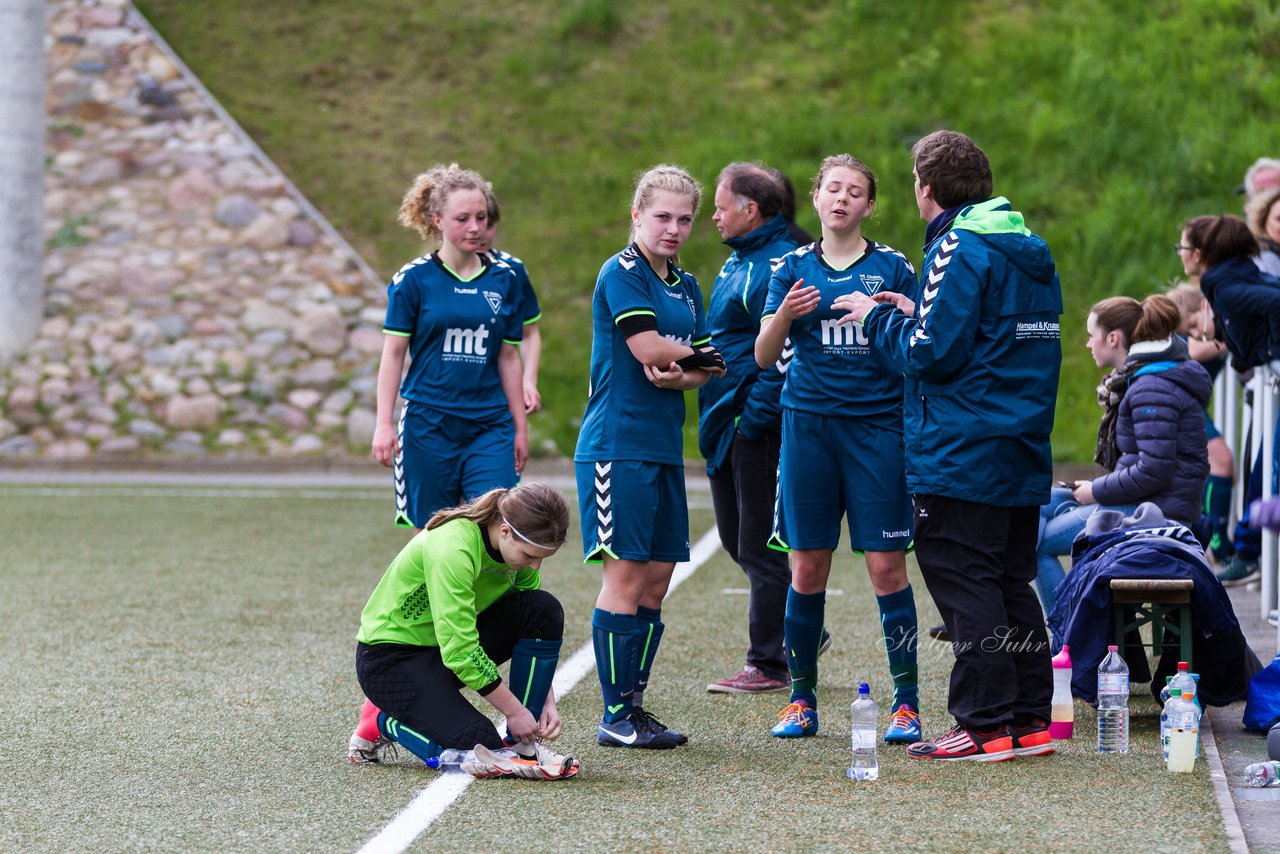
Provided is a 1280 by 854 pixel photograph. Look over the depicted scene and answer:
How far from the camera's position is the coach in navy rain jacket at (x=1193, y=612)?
230 inches

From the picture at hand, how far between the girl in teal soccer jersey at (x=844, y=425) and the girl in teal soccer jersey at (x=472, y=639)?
978mm

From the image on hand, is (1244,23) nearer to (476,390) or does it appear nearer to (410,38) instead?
(410,38)

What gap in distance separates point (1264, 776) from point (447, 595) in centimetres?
252

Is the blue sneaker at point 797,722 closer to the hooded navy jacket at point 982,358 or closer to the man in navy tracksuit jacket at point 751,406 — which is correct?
the man in navy tracksuit jacket at point 751,406

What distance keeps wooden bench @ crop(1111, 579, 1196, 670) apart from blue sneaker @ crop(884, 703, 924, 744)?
0.81 metres

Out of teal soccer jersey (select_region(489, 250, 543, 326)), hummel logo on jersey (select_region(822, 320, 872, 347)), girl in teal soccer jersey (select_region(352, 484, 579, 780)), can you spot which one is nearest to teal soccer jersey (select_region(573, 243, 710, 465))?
hummel logo on jersey (select_region(822, 320, 872, 347))

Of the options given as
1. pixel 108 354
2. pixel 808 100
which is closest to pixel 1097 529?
pixel 108 354

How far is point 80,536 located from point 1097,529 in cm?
736

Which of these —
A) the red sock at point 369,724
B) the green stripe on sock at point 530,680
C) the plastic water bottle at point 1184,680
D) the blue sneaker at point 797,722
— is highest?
the green stripe on sock at point 530,680

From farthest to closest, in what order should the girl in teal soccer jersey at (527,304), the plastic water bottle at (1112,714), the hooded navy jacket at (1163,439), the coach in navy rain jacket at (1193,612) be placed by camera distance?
the girl in teal soccer jersey at (527,304) < the hooded navy jacket at (1163,439) < the coach in navy rain jacket at (1193,612) < the plastic water bottle at (1112,714)

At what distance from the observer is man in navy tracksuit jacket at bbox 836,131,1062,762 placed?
17.2 feet

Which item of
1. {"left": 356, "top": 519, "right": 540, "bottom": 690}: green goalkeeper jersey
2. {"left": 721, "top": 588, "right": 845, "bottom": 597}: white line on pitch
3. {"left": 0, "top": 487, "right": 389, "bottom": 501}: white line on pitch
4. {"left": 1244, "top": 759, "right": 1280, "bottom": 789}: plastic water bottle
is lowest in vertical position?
{"left": 0, "top": 487, "right": 389, "bottom": 501}: white line on pitch

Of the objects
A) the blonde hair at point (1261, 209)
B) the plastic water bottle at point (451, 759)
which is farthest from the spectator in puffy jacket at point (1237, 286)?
the plastic water bottle at point (451, 759)

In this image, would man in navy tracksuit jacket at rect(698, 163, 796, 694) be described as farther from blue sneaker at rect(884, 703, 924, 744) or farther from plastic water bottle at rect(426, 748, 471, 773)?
plastic water bottle at rect(426, 748, 471, 773)
